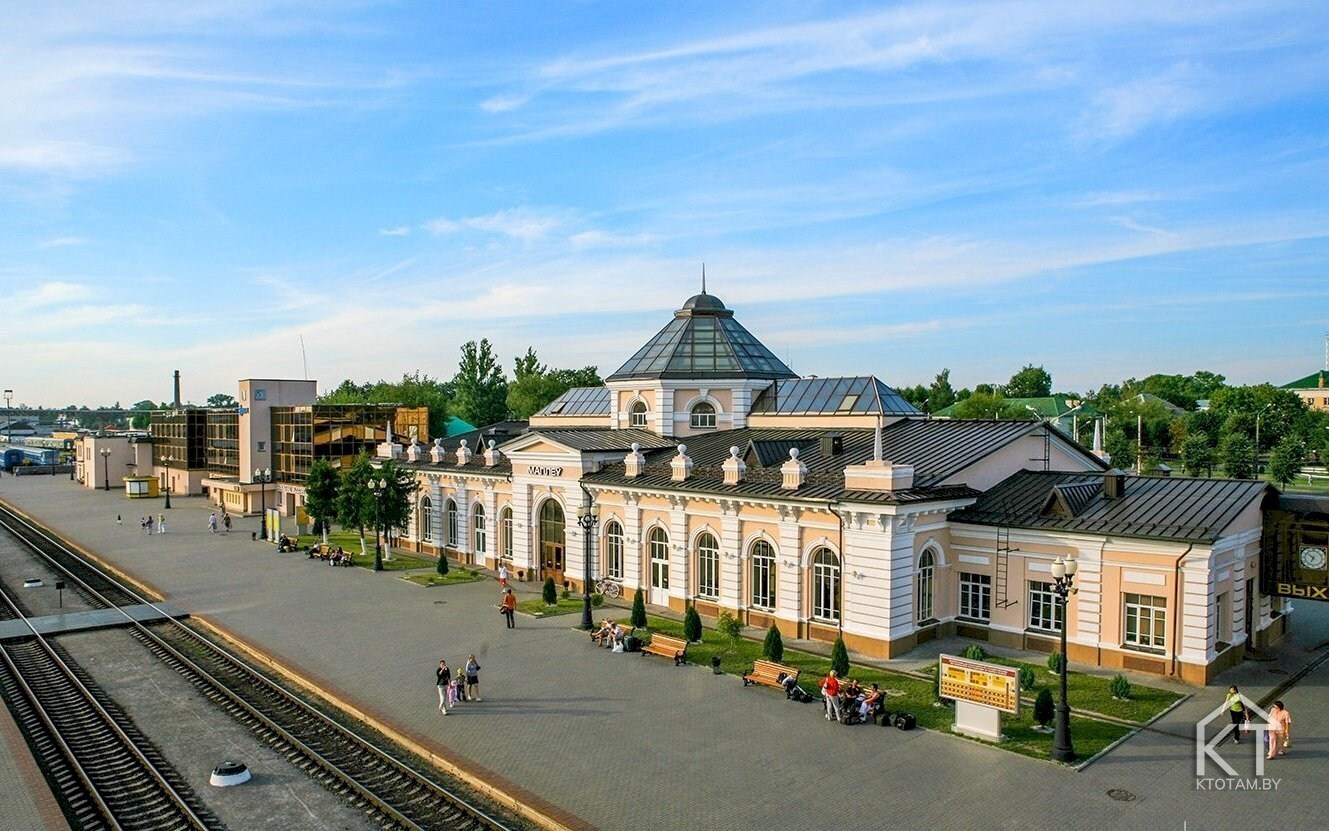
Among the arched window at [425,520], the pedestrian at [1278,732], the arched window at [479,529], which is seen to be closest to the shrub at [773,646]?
the pedestrian at [1278,732]

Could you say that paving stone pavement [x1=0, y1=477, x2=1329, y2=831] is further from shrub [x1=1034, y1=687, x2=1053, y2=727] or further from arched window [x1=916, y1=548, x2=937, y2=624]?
arched window [x1=916, y1=548, x2=937, y2=624]

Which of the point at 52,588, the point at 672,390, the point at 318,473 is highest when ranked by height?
the point at 672,390

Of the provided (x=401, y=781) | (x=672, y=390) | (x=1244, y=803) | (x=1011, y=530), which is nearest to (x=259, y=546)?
(x=672, y=390)

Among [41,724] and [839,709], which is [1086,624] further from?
[41,724]

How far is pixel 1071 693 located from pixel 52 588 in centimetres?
4312

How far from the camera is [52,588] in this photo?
140 feet

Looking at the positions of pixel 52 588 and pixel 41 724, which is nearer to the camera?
pixel 41 724

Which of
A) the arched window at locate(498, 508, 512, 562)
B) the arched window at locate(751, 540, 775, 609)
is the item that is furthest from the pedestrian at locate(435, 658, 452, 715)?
the arched window at locate(498, 508, 512, 562)

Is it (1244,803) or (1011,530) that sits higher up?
(1011,530)

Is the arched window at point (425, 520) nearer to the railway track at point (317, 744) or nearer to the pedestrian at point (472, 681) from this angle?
the railway track at point (317, 744)

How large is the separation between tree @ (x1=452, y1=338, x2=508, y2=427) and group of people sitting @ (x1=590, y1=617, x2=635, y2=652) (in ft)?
268

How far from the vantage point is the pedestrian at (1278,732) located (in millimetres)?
19984

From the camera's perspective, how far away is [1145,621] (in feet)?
87.7

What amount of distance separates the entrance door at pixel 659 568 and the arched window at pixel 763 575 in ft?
15.1
